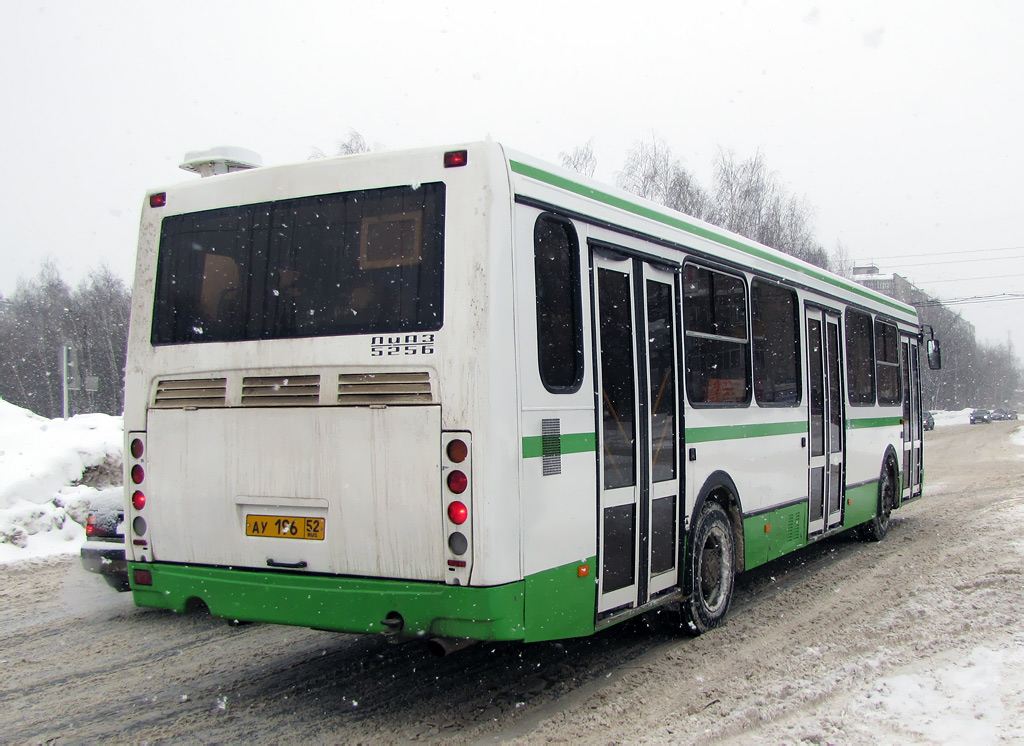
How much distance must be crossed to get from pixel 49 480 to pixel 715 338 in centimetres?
952

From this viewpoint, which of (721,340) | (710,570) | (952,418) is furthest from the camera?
(952,418)

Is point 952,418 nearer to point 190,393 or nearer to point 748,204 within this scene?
point 748,204

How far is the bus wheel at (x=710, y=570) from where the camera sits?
6688 millimetres

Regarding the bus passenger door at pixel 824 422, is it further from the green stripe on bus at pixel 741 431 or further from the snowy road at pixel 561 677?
the snowy road at pixel 561 677

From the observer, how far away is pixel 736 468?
24.3ft

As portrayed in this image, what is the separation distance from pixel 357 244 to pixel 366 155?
519 millimetres

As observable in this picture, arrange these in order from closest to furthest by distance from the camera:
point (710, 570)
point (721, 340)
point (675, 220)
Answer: point (675, 220) → point (710, 570) → point (721, 340)

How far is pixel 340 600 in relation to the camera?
15.9 ft

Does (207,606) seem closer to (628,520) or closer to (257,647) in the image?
(257,647)

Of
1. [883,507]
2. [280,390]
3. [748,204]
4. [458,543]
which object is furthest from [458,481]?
[748,204]

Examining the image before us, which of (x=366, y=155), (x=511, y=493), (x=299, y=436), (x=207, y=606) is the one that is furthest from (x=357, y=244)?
(x=207, y=606)

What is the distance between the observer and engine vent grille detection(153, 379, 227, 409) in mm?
5312

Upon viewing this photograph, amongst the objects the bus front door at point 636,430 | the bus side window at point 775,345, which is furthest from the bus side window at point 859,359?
the bus front door at point 636,430

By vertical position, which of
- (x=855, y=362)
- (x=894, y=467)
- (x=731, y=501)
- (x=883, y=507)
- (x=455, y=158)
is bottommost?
(x=883, y=507)
